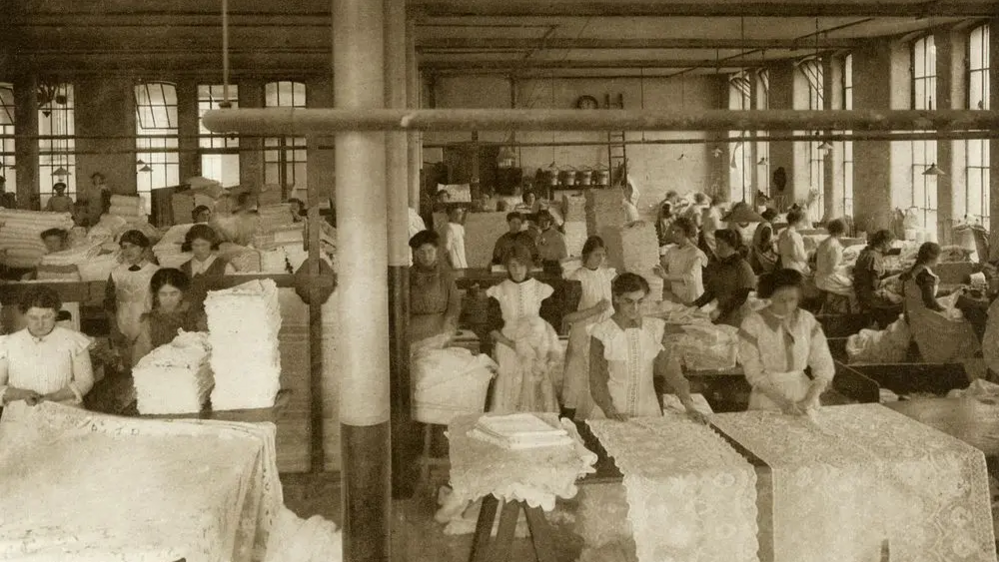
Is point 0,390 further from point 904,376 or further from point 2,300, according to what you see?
point 904,376

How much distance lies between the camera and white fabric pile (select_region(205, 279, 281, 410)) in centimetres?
589

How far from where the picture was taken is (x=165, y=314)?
6879 millimetres

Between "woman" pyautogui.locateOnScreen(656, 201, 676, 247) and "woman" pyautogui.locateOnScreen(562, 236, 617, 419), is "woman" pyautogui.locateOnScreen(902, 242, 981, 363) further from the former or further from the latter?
"woman" pyautogui.locateOnScreen(656, 201, 676, 247)

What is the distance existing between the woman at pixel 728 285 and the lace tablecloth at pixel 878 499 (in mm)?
4183

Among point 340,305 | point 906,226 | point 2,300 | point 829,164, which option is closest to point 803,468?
point 340,305

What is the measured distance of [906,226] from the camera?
16.7 m

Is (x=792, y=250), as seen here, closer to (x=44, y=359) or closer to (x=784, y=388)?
(x=784, y=388)

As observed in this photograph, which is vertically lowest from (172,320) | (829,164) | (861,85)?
(172,320)

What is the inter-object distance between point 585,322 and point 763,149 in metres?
17.0

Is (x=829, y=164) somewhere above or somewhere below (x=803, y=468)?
above

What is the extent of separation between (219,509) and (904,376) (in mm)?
5395

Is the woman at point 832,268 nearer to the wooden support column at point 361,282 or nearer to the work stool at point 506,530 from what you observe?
the work stool at point 506,530

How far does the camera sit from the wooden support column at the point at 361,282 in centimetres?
498

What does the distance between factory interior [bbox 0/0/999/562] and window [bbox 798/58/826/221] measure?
393cm
